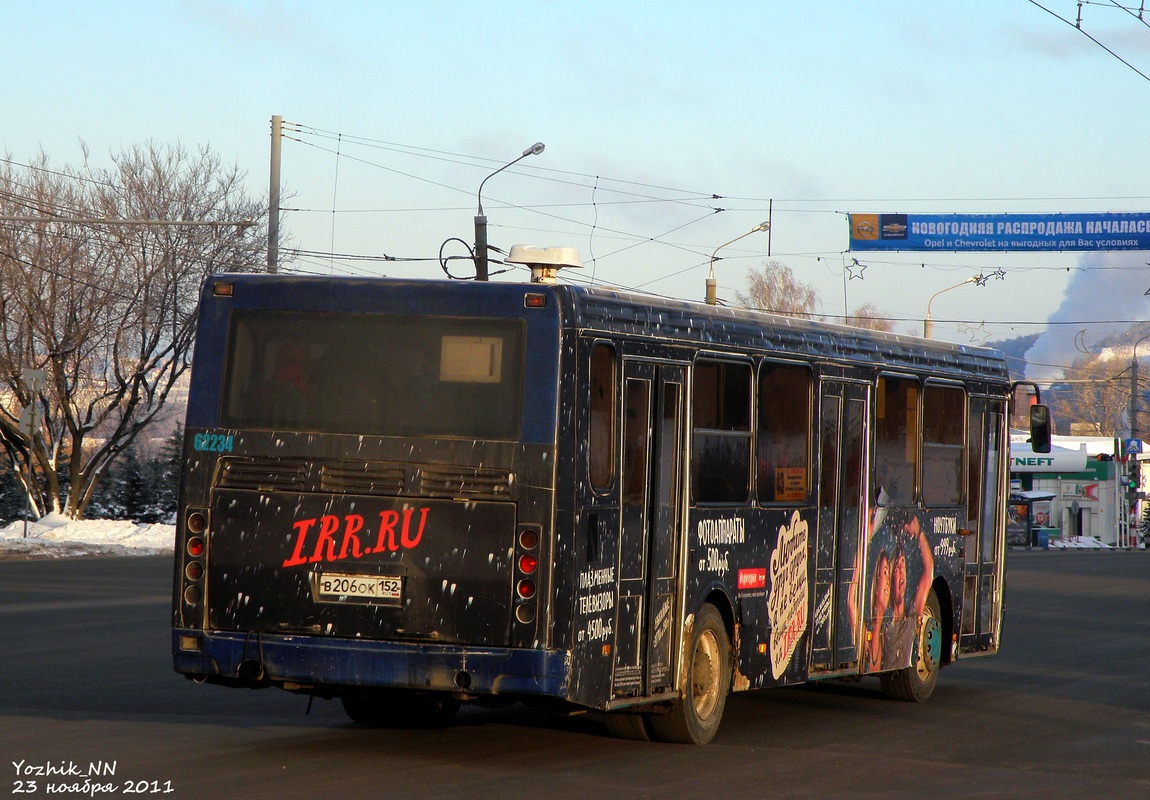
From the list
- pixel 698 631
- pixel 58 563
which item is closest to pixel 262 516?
pixel 698 631

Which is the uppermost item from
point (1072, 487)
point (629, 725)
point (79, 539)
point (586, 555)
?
point (1072, 487)

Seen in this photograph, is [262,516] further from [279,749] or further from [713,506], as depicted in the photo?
[713,506]

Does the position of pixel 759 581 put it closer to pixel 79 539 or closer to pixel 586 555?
pixel 586 555

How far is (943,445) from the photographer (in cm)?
1341

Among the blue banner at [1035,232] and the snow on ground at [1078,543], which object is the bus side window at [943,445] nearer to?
the blue banner at [1035,232]

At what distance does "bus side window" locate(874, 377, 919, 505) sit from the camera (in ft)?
40.4

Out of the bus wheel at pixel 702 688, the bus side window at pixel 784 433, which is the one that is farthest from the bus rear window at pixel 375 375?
the bus side window at pixel 784 433

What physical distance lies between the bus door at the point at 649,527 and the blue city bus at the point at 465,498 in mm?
17

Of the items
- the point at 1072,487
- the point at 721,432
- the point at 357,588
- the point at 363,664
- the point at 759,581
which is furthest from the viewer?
the point at 1072,487

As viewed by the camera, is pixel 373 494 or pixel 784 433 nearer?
pixel 373 494

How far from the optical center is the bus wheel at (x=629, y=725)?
10062 millimetres

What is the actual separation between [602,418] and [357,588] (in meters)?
1.64

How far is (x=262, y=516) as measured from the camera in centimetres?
889

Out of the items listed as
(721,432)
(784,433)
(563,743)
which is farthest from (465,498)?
(784,433)
